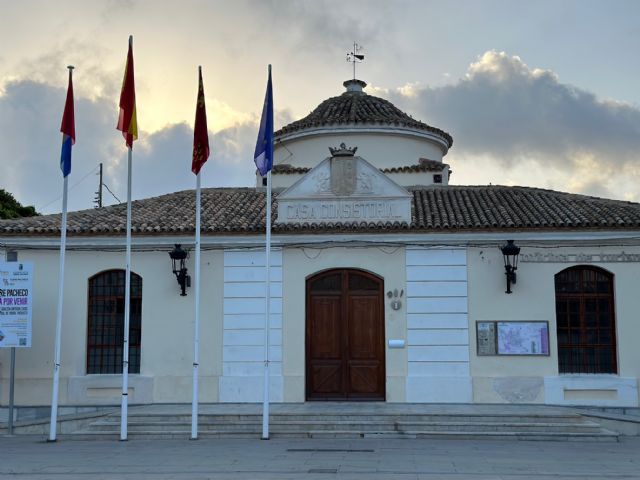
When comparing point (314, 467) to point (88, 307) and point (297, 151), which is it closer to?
point (88, 307)

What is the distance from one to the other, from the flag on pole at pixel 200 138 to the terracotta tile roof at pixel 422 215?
104 inches

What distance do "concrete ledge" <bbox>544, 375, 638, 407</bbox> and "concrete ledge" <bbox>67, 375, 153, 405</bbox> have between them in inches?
329

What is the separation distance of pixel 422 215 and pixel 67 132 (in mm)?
7634

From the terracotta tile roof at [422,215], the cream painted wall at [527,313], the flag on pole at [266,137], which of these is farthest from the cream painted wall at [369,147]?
the flag on pole at [266,137]

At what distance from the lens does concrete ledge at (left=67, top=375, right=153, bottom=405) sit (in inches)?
669

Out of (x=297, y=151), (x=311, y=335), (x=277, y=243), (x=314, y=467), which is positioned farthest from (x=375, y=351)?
(x=297, y=151)

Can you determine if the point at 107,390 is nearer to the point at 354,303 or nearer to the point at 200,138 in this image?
the point at 354,303

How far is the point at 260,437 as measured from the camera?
1441 cm

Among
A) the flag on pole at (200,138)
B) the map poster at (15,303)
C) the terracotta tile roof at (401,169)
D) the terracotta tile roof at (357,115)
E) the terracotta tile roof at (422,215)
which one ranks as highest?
the terracotta tile roof at (357,115)

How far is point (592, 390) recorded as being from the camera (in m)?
16.2

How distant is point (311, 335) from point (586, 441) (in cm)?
596

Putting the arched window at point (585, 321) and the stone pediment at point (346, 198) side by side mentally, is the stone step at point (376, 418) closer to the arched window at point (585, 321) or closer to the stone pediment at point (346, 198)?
the arched window at point (585, 321)

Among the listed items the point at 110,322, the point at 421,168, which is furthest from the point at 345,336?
the point at 421,168

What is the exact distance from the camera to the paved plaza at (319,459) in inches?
434
